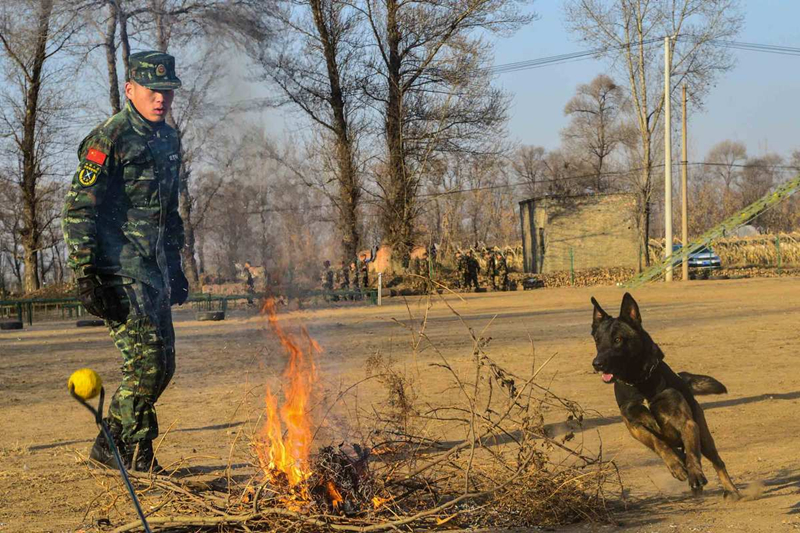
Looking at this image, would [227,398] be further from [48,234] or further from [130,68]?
[48,234]

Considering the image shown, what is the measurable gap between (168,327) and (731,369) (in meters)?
8.17

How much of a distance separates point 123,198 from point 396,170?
86.9ft

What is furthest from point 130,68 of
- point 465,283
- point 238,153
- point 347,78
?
point 465,283

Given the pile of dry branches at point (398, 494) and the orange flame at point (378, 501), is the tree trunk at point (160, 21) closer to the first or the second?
the pile of dry branches at point (398, 494)

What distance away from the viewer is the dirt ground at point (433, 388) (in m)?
5.19

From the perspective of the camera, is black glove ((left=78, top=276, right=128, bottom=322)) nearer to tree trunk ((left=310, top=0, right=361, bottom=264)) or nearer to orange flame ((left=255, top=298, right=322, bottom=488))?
orange flame ((left=255, top=298, right=322, bottom=488))

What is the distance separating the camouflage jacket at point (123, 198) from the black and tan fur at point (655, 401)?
2810 mm

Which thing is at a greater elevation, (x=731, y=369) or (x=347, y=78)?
(x=347, y=78)

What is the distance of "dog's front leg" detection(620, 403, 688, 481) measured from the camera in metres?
5.40

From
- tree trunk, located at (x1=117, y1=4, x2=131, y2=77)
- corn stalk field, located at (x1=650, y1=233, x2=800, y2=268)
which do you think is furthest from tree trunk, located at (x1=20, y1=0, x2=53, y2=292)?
corn stalk field, located at (x1=650, y1=233, x2=800, y2=268)

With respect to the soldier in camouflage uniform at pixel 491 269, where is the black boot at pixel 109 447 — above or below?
below

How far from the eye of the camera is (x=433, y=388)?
10.1 metres

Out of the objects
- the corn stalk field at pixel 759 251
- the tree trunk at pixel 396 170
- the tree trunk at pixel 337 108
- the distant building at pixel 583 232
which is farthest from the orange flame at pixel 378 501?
the distant building at pixel 583 232

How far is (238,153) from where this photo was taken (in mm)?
4922
